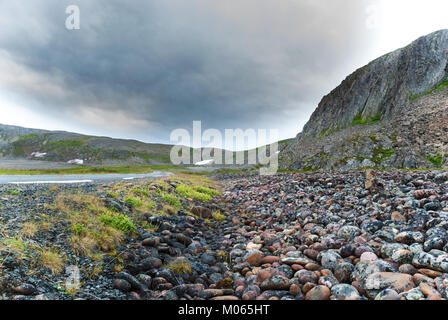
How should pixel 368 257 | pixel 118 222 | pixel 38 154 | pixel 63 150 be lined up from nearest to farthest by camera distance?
pixel 368 257
pixel 118 222
pixel 38 154
pixel 63 150

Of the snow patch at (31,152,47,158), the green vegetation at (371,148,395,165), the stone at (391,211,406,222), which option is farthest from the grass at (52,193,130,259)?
the snow patch at (31,152,47,158)

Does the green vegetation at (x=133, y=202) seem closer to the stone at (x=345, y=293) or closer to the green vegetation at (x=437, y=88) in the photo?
the stone at (x=345, y=293)

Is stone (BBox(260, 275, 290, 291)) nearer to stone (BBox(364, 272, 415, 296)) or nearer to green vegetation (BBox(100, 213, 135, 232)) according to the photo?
stone (BBox(364, 272, 415, 296))

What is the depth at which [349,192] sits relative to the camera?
1041 cm

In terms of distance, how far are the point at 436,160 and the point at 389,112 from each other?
2387 cm

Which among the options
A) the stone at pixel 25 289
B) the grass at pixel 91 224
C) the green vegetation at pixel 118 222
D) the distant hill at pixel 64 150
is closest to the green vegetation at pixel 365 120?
the green vegetation at pixel 118 222

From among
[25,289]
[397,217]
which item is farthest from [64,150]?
[397,217]

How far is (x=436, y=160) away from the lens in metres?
27.2

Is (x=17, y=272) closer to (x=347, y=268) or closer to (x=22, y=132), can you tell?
(x=347, y=268)

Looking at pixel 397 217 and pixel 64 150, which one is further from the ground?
pixel 64 150

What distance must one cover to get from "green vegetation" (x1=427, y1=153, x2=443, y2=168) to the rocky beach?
25.0 m

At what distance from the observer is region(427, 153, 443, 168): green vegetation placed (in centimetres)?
2662

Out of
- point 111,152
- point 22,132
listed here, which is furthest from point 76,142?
point 22,132

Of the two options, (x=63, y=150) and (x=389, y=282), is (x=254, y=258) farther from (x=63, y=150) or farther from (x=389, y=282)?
(x=63, y=150)
